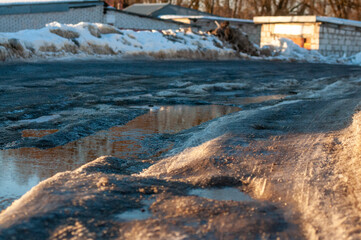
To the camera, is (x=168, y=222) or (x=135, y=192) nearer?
(x=168, y=222)

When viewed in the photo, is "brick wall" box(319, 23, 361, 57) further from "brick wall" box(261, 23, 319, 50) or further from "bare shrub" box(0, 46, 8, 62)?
"bare shrub" box(0, 46, 8, 62)

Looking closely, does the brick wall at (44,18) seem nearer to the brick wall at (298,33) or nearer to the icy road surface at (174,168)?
the brick wall at (298,33)

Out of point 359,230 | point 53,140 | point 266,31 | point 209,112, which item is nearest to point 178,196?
point 359,230

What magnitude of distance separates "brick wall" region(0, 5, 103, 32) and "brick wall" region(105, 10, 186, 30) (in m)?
0.60

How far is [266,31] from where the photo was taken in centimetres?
2158

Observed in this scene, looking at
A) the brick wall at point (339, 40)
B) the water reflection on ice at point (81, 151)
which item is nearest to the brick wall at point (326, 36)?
the brick wall at point (339, 40)

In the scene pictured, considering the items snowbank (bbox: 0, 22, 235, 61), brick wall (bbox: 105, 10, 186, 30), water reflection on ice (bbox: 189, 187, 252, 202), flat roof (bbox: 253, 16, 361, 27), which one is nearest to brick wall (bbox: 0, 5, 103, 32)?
brick wall (bbox: 105, 10, 186, 30)

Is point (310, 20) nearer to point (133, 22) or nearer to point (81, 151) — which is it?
point (133, 22)

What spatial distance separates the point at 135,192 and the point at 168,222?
359mm

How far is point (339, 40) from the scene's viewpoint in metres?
20.5

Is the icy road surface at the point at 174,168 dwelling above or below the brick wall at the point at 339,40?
below

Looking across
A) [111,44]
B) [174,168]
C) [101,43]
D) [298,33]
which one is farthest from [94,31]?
[298,33]

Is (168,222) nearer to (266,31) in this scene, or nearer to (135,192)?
(135,192)

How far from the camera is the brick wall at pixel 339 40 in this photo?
64.4 ft
